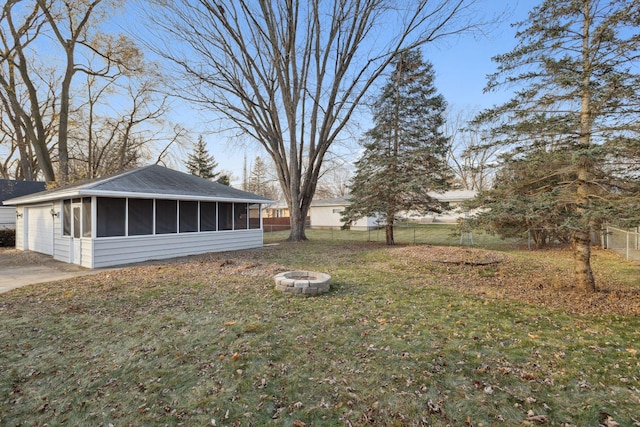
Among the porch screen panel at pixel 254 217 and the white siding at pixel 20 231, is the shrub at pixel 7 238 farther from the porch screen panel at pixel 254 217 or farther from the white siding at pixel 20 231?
the porch screen panel at pixel 254 217

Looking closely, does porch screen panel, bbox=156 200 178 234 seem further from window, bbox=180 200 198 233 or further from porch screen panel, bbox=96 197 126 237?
porch screen panel, bbox=96 197 126 237

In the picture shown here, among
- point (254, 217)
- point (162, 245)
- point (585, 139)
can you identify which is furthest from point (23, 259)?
point (585, 139)

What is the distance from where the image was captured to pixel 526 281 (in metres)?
6.76

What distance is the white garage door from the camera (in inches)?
434

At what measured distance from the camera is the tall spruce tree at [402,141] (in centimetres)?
1252

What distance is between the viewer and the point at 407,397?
2.67 meters

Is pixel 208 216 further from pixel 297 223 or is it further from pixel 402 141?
pixel 402 141

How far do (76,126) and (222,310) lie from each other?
24.6m

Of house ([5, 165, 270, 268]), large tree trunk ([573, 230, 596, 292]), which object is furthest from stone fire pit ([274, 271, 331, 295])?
house ([5, 165, 270, 268])

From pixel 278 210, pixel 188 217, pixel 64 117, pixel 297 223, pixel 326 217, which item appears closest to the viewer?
pixel 188 217

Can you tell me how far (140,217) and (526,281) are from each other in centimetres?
1092

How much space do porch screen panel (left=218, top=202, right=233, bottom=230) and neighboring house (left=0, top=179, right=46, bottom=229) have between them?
45.6ft

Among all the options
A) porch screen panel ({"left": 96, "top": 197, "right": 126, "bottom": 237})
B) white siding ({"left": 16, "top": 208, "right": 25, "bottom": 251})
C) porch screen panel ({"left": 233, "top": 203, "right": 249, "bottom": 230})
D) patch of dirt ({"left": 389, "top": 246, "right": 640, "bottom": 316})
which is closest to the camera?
patch of dirt ({"left": 389, "top": 246, "right": 640, "bottom": 316})

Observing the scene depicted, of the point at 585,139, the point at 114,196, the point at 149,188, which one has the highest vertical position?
the point at 585,139
